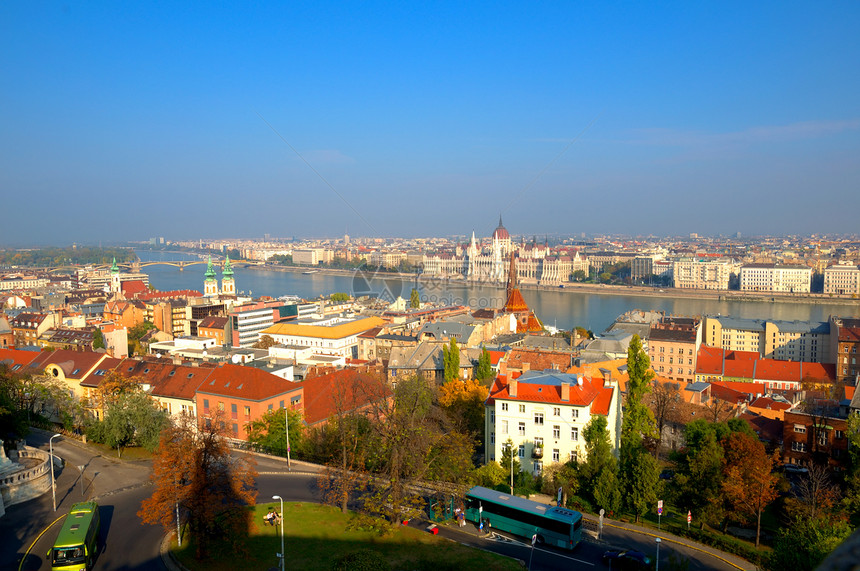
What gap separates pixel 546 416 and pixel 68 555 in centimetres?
701

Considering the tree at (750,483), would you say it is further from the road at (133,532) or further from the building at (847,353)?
the building at (847,353)

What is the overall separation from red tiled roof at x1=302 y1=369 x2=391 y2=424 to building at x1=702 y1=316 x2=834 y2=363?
19.5 meters

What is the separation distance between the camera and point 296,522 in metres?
8.40

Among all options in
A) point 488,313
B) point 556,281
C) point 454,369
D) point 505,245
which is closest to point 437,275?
point 505,245

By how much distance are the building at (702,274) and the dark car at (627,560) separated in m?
59.5

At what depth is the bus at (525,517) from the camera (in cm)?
790

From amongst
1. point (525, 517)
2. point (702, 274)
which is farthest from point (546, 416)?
point (702, 274)

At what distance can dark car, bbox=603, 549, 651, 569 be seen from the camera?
291 inches

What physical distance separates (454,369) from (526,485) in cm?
592

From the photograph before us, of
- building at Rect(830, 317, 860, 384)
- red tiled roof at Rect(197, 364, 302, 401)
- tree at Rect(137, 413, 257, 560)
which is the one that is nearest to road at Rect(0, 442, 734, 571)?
tree at Rect(137, 413, 257, 560)

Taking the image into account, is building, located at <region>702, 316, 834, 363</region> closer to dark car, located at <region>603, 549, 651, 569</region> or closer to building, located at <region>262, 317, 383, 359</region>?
building, located at <region>262, 317, 383, 359</region>

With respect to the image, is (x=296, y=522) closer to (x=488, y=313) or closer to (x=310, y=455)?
(x=310, y=455)

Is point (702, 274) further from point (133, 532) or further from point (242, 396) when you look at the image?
point (133, 532)

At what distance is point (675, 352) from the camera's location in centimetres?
2289
